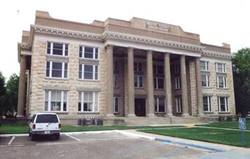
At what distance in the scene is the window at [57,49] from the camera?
30.0m

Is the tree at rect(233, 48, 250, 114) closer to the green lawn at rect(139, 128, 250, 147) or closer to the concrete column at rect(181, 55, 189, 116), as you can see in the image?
the concrete column at rect(181, 55, 189, 116)

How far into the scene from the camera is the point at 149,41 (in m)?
33.5

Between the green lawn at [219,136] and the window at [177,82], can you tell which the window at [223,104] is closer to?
the window at [177,82]

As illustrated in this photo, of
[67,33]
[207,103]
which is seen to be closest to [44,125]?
[67,33]

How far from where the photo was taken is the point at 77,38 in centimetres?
3138

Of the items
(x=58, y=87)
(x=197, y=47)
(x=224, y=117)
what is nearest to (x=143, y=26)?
(x=197, y=47)

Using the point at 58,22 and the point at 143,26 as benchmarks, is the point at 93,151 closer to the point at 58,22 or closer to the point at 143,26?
the point at 58,22

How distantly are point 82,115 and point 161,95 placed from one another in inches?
561

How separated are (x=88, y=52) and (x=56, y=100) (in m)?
7.41

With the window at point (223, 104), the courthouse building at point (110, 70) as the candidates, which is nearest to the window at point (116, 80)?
the courthouse building at point (110, 70)

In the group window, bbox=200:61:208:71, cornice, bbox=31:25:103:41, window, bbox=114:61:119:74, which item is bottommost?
window, bbox=114:61:119:74

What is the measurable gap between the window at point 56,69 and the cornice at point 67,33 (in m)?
3.63

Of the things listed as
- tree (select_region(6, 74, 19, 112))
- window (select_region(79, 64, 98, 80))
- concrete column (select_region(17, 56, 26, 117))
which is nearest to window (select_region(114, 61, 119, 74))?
window (select_region(79, 64, 98, 80))

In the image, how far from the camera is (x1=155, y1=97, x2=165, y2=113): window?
38375 millimetres
